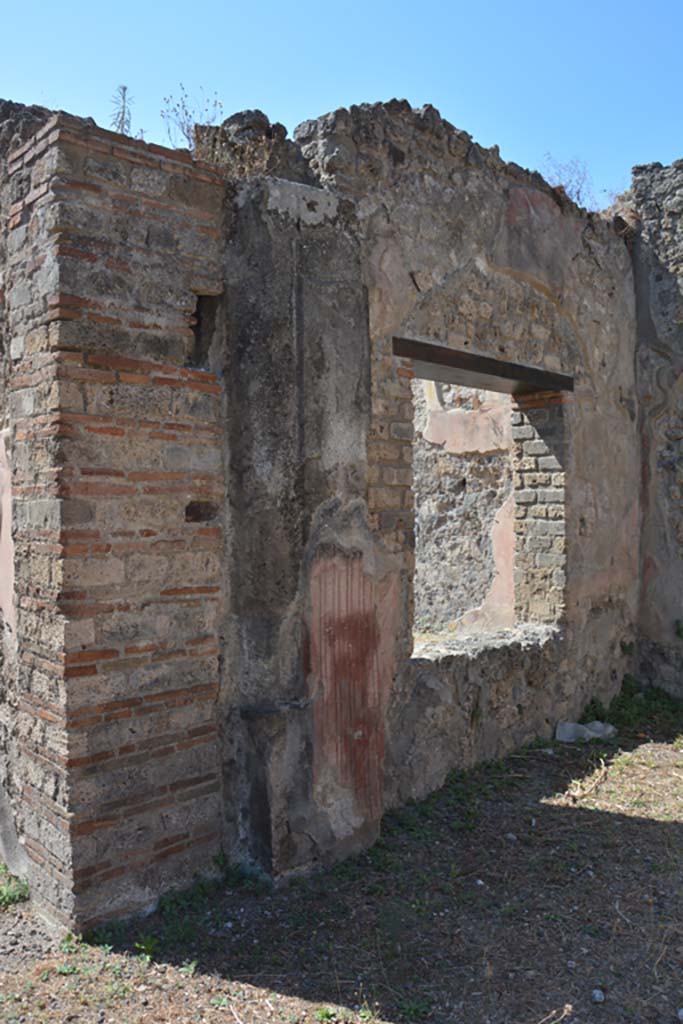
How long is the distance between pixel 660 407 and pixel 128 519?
4.56 m

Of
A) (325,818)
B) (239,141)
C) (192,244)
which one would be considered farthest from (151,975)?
(239,141)

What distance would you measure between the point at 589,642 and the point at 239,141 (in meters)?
3.90

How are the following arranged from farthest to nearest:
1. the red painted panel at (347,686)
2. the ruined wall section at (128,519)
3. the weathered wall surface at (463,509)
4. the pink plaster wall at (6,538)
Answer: the weathered wall surface at (463,509) < the red painted panel at (347,686) < the pink plaster wall at (6,538) < the ruined wall section at (128,519)

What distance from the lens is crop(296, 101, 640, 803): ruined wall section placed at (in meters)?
3.95

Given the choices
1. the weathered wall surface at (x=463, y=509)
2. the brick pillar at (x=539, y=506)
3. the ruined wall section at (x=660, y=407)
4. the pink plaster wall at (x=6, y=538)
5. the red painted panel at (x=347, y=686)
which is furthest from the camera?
the weathered wall surface at (x=463, y=509)

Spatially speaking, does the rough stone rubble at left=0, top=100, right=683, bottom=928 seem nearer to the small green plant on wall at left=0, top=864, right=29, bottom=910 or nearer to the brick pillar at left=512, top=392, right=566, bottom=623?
the small green plant on wall at left=0, top=864, right=29, bottom=910

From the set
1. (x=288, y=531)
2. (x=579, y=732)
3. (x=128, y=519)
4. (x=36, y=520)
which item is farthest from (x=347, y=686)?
(x=579, y=732)

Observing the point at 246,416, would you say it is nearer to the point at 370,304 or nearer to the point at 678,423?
the point at 370,304

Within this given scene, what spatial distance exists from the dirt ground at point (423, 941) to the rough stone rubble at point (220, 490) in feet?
0.61

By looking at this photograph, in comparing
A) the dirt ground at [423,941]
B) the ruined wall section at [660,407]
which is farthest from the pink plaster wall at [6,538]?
the ruined wall section at [660,407]

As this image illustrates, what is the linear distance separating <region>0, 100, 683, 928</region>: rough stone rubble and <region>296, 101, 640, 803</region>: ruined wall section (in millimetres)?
25

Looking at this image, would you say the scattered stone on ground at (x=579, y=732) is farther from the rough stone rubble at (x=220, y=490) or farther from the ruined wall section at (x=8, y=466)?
the ruined wall section at (x=8, y=466)

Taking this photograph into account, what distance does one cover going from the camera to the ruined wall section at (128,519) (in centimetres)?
290

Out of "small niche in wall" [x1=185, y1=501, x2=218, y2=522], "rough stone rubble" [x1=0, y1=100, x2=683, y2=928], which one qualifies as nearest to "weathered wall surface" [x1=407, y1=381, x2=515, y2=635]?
"rough stone rubble" [x1=0, y1=100, x2=683, y2=928]
